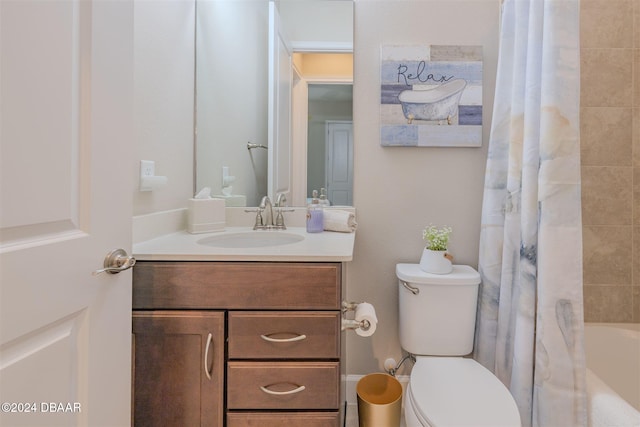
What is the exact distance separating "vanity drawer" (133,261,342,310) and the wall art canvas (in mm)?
995

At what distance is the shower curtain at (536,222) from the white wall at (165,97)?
1401mm

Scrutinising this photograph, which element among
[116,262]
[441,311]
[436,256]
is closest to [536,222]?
[436,256]

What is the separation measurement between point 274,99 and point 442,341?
1.38 meters

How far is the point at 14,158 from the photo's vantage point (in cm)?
60

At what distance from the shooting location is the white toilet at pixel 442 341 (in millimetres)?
1152

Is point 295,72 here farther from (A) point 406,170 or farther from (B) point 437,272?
(B) point 437,272

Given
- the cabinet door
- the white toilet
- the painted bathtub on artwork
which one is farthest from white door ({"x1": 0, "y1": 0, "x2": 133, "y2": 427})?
the painted bathtub on artwork

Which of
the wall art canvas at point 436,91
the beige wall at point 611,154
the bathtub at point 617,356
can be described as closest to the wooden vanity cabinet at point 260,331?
the wall art canvas at point 436,91

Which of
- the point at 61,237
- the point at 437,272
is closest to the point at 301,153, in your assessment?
the point at 437,272

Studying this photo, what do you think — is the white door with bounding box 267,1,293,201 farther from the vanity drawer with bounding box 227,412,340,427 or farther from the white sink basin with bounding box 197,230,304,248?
the vanity drawer with bounding box 227,412,340,427

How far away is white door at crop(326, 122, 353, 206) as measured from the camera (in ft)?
5.78

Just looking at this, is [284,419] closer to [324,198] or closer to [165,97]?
[324,198]

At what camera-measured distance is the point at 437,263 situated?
5.07 ft

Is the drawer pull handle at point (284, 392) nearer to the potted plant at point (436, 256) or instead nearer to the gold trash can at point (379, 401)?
the gold trash can at point (379, 401)
